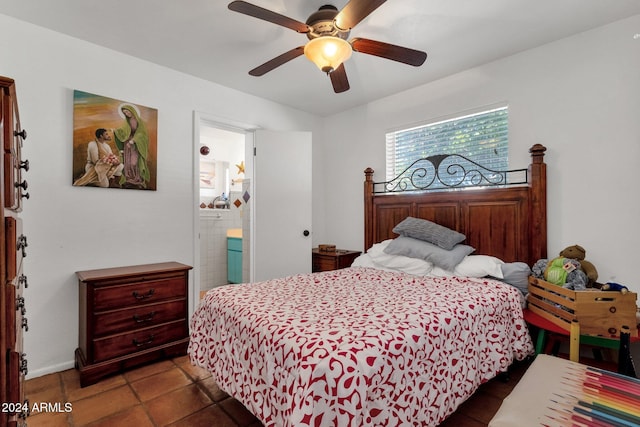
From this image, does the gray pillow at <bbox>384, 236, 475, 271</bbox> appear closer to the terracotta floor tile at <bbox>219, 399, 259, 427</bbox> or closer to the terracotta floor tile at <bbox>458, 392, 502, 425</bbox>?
the terracotta floor tile at <bbox>458, 392, 502, 425</bbox>

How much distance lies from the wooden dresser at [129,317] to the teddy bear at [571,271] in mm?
2775

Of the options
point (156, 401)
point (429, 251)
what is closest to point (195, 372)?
point (156, 401)

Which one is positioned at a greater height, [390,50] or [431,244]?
[390,50]

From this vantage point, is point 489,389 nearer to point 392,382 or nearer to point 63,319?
point 392,382

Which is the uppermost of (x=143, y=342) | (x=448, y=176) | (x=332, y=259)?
(x=448, y=176)

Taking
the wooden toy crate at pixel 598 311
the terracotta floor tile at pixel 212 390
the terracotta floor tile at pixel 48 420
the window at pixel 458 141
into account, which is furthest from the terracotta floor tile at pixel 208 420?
the window at pixel 458 141

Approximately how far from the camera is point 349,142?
13.2 feet

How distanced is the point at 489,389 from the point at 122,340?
2.60 metres

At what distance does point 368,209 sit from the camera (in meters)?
3.55

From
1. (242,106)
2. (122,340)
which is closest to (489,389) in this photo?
(122,340)

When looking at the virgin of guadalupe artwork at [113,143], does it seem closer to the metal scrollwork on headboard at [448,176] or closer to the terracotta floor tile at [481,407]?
the metal scrollwork on headboard at [448,176]

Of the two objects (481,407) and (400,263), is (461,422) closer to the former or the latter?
(481,407)

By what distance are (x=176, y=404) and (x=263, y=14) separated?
7.63 ft

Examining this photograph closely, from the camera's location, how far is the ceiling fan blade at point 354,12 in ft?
4.94
